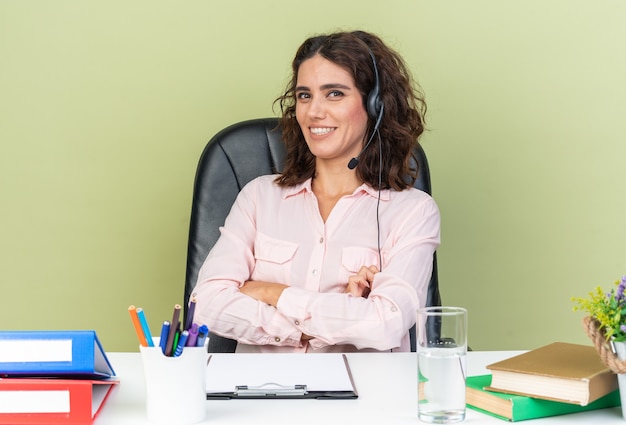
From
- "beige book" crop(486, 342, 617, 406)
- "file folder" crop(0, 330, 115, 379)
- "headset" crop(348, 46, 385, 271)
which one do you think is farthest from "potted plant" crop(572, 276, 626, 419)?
"headset" crop(348, 46, 385, 271)

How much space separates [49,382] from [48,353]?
36mm

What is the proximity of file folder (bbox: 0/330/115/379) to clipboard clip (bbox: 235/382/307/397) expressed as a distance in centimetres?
22

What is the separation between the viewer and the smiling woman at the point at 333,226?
5.96 feet

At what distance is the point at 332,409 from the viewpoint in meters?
1.14

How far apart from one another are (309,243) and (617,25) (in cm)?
116

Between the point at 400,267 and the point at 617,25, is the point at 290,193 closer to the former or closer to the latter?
the point at 400,267

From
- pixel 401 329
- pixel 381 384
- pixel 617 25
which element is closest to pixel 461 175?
pixel 617 25

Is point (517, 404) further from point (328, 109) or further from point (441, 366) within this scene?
point (328, 109)

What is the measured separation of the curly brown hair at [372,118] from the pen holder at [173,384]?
1083mm

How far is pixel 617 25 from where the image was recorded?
2471 millimetres

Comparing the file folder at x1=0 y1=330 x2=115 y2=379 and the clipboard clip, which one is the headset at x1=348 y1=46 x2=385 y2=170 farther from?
the file folder at x1=0 y1=330 x2=115 y2=379

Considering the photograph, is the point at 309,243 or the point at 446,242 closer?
the point at 309,243

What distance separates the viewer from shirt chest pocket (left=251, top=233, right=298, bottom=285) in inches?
79.7

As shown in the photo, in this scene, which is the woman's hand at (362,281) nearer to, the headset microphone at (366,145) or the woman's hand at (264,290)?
the woman's hand at (264,290)
